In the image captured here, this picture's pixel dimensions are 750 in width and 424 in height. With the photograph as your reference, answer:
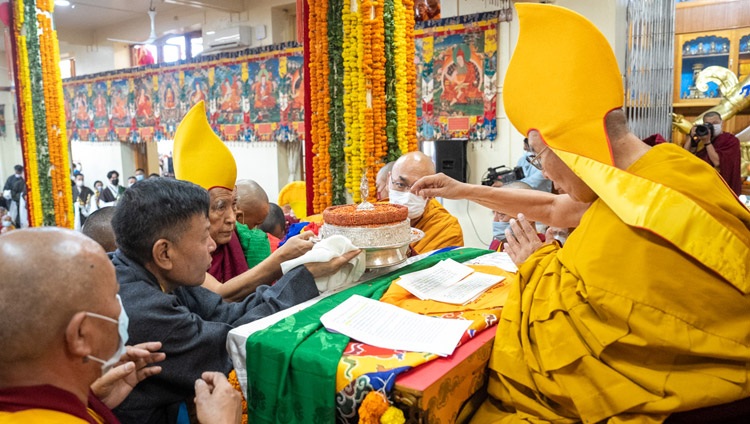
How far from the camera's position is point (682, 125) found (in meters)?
7.17

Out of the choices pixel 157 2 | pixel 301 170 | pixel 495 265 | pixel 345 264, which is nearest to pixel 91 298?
pixel 345 264

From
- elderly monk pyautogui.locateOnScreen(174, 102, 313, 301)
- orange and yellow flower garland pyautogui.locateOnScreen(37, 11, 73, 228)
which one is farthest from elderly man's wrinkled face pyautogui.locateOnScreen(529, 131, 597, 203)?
orange and yellow flower garland pyautogui.locateOnScreen(37, 11, 73, 228)

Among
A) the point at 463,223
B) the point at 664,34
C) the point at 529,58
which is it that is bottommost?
the point at 463,223

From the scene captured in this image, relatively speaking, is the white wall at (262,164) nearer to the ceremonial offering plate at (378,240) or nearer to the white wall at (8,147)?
the white wall at (8,147)

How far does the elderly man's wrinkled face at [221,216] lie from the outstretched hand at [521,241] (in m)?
1.45

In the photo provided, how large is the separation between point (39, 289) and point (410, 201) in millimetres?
2911

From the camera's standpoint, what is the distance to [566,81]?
5.83 ft

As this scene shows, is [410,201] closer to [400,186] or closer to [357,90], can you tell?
[400,186]

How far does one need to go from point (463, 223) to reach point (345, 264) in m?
6.34

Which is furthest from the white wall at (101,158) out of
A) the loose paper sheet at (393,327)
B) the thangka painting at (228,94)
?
the loose paper sheet at (393,327)

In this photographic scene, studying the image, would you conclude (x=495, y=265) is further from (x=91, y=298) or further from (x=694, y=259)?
(x=91, y=298)

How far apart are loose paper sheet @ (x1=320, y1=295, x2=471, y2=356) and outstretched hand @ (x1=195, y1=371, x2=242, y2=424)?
13.4 inches

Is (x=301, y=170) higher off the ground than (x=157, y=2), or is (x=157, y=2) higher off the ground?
(x=157, y=2)

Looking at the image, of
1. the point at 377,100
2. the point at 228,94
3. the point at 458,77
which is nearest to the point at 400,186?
the point at 377,100
